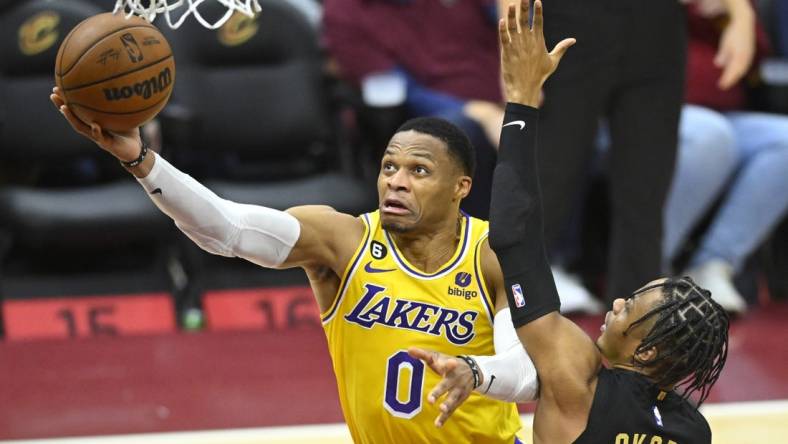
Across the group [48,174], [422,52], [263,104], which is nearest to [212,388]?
[48,174]

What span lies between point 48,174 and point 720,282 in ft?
11.0

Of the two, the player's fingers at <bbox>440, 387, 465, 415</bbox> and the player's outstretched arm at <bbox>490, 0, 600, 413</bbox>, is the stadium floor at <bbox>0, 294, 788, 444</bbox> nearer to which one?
the player's outstretched arm at <bbox>490, 0, 600, 413</bbox>

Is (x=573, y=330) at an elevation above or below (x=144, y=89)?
below

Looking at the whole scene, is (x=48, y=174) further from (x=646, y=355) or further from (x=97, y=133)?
(x=646, y=355)

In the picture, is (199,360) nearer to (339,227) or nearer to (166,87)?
(339,227)

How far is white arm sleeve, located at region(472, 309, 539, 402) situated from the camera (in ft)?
10.4

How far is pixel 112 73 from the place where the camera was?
10.2ft

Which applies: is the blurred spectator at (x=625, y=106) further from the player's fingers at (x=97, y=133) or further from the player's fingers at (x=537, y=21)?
the player's fingers at (x=97, y=133)

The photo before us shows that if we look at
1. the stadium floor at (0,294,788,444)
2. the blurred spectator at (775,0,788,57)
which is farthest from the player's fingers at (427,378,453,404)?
the blurred spectator at (775,0,788,57)

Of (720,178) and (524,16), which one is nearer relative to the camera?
(524,16)

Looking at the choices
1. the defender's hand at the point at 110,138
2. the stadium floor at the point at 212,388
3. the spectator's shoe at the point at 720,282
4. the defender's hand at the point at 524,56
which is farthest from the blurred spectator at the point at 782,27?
the defender's hand at the point at 110,138

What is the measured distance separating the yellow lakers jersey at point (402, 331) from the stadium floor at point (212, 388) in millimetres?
1297

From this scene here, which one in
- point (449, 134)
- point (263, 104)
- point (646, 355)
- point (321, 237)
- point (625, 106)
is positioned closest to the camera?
point (646, 355)

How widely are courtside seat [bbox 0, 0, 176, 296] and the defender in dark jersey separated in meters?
3.31
